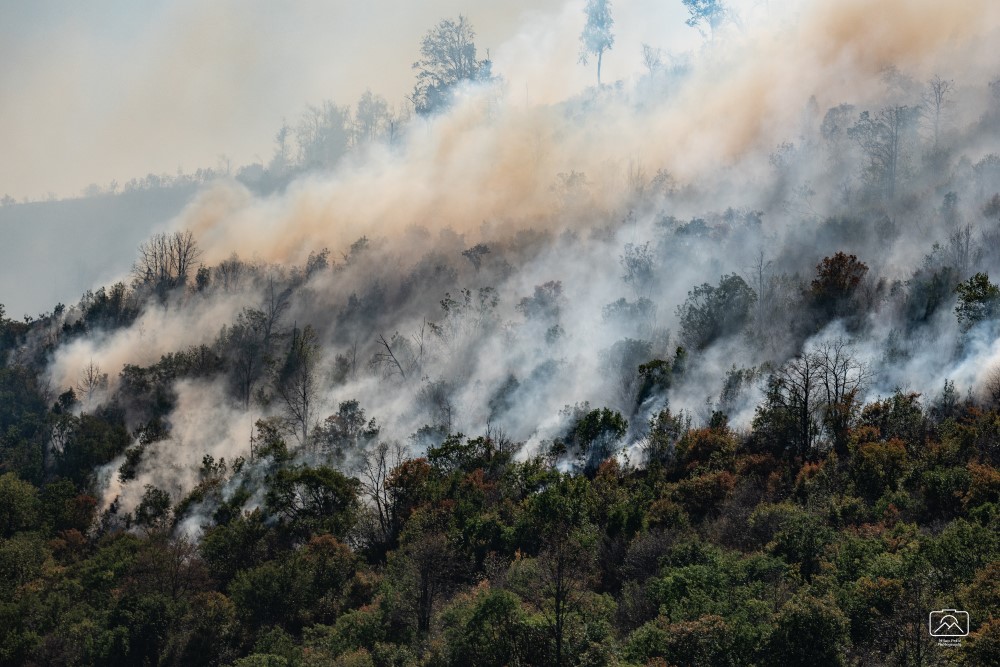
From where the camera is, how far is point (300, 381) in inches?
3777

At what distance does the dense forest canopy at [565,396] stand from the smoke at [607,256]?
37 cm

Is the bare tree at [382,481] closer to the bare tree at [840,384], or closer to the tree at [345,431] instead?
the tree at [345,431]

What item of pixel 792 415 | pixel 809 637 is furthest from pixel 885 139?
pixel 809 637

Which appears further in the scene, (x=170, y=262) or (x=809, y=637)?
(x=170, y=262)

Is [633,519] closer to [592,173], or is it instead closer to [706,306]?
[706,306]

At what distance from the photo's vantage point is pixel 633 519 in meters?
54.2

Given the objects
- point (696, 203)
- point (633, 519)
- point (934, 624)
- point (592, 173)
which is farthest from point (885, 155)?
point (934, 624)

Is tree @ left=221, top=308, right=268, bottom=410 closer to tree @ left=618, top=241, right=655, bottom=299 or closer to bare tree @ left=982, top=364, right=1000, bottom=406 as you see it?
tree @ left=618, top=241, right=655, bottom=299

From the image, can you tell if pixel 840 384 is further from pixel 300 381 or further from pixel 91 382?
Result: pixel 91 382

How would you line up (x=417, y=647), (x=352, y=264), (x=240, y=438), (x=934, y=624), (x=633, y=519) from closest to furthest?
(x=934, y=624)
(x=417, y=647)
(x=633, y=519)
(x=240, y=438)
(x=352, y=264)

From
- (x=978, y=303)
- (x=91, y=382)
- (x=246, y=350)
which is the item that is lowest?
(x=978, y=303)

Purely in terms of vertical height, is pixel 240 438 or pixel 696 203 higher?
pixel 696 203

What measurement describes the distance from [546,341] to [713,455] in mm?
28284

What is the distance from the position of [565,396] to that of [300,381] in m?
30.9
